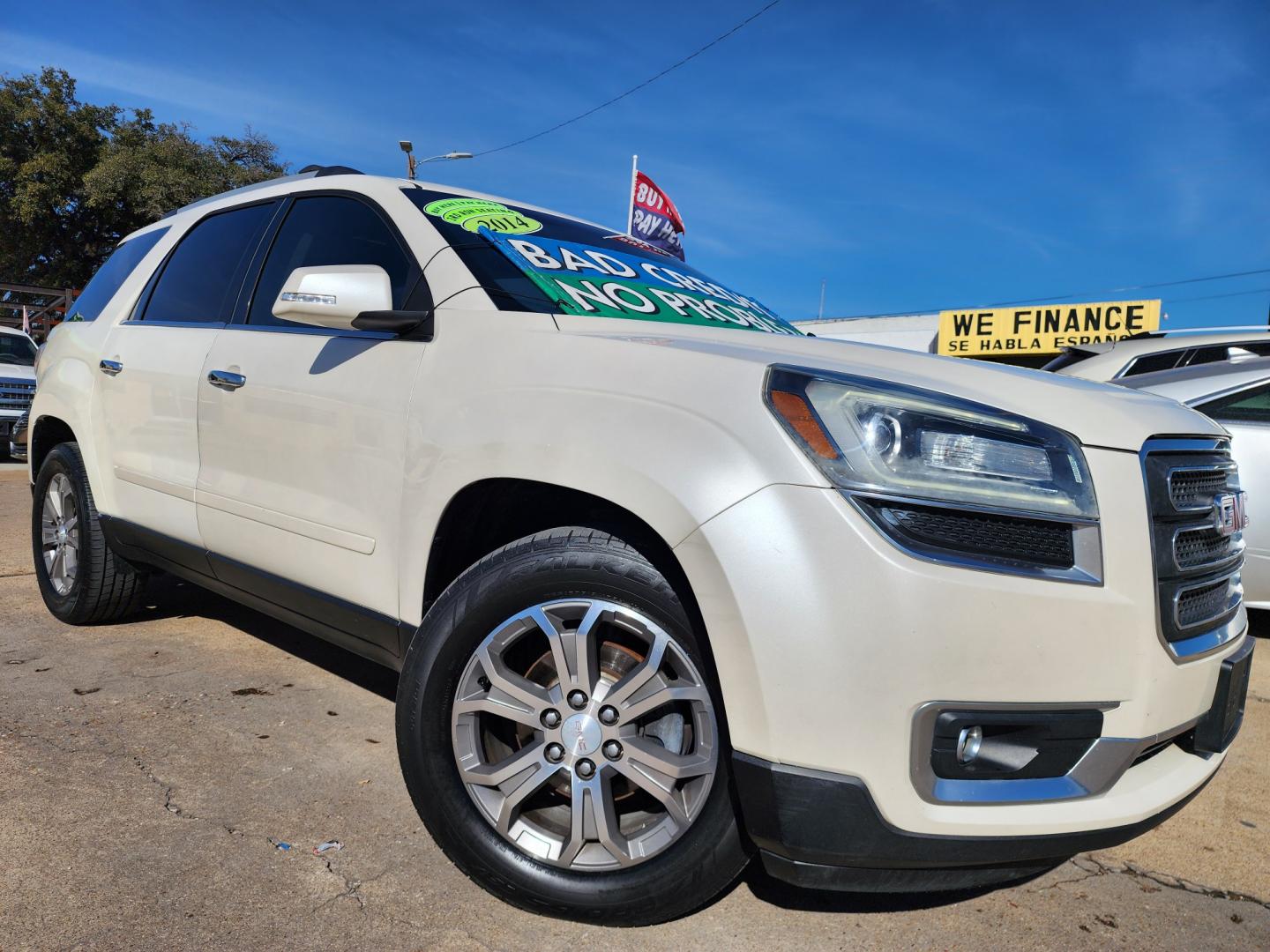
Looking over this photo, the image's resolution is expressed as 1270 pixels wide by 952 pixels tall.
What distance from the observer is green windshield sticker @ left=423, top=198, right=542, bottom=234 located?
2.68 m

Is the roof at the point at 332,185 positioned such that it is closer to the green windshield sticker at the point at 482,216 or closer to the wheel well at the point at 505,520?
the green windshield sticker at the point at 482,216

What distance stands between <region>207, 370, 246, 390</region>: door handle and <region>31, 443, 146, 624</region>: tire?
1177mm

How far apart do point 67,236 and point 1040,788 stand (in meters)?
32.3

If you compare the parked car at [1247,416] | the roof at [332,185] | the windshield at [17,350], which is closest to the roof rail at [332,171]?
the roof at [332,185]

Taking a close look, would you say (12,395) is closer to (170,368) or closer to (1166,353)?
(170,368)

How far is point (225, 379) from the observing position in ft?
9.47

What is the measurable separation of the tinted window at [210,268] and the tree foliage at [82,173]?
80.7 feet

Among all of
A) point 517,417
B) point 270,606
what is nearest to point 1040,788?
point 517,417

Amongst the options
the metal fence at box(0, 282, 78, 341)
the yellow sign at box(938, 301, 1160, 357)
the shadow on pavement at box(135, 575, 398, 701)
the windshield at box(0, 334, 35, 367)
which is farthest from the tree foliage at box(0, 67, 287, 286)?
the shadow on pavement at box(135, 575, 398, 701)

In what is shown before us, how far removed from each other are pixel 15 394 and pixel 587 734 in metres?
12.5

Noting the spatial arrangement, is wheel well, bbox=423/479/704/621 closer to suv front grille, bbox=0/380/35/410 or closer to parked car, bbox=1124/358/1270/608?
parked car, bbox=1124/358/1270/608

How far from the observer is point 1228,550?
6.49 ft

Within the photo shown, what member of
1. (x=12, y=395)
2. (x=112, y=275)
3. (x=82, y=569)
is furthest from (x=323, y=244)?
(x=12, y=395)

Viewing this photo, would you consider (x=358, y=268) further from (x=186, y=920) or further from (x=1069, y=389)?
(x=1069, y=389)
